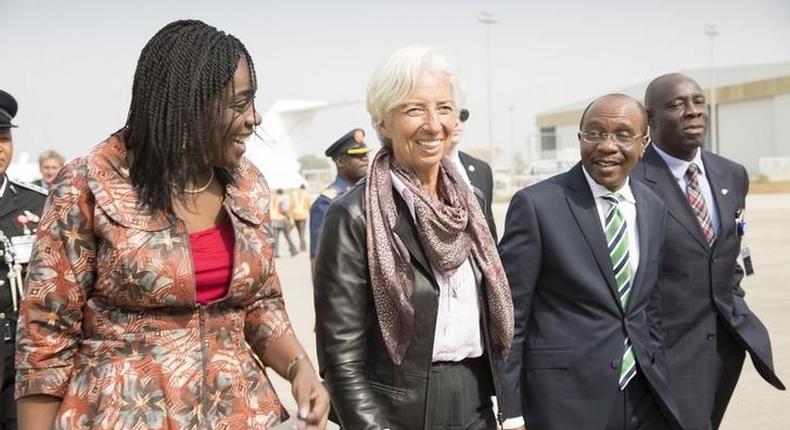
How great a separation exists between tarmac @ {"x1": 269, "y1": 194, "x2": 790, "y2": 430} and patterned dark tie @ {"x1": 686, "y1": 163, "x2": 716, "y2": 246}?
2.34 m

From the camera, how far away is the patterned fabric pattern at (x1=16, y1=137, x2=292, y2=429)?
7.50 feet

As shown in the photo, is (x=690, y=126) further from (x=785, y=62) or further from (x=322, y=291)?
(x=785, y=62)

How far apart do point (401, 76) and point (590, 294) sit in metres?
1.25

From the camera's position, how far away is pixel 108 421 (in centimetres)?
228

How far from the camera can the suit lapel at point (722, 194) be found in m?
4.51

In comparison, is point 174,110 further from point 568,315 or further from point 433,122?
point 568,315

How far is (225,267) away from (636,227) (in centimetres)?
202

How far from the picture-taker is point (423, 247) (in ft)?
9.78

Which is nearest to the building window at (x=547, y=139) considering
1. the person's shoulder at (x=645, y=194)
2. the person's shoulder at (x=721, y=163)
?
the person's shoulder at (x=721, y=163)

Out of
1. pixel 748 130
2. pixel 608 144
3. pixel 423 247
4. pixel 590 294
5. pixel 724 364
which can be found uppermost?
pixel 608 144

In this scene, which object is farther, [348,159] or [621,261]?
[348,159]

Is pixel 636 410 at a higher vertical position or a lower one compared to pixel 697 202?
lower

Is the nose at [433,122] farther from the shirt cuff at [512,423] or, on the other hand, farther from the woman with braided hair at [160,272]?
the shirt cuff at [512,423]

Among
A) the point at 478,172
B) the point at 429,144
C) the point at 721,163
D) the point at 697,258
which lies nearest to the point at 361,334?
the point at 429,144
